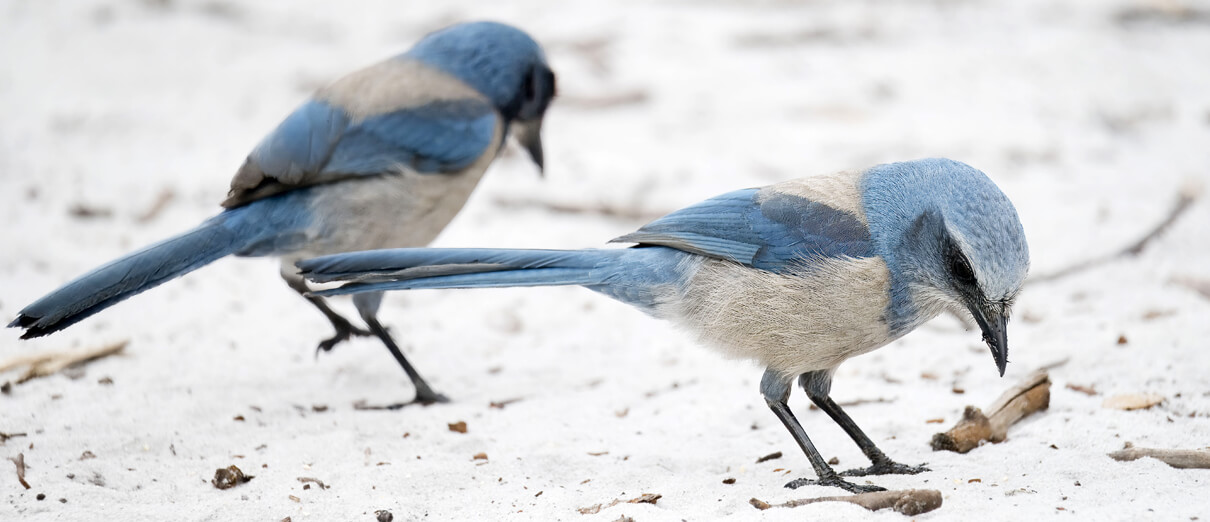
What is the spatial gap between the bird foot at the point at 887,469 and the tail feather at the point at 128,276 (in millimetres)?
2436

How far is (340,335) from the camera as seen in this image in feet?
16.0

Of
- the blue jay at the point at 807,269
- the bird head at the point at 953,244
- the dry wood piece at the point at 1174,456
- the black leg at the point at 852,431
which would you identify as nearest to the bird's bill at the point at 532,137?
the blue jay at the point at 807,269

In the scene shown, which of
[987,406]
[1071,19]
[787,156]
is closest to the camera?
→ [987,406]

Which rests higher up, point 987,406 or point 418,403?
point 987,406

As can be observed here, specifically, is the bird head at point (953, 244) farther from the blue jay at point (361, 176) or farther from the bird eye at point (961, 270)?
the blue jay at point (361, 176)

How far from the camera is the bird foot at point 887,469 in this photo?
136 inches

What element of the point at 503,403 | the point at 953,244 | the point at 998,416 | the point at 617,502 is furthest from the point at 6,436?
the point at 998,416

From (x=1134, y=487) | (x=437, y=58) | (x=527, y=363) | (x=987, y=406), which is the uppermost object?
(x=437, y=58)

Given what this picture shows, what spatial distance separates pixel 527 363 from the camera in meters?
4.93

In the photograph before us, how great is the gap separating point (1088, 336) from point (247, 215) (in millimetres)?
3455

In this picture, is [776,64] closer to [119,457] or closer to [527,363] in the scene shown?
[527,363]

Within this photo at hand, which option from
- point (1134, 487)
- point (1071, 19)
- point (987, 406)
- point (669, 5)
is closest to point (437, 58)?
point (987, 406)

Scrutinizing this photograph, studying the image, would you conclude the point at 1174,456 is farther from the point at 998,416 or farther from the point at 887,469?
the point at 887,469

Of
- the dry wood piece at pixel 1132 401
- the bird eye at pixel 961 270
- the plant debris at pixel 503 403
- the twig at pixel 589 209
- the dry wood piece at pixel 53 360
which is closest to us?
the bird eye at pixel 961 270
